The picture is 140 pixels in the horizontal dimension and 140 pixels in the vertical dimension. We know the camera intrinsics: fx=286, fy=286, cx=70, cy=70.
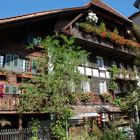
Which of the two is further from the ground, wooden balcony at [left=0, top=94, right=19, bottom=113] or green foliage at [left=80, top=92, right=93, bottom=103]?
green foliage at [left=80, top=92, right=93, bottom=103]

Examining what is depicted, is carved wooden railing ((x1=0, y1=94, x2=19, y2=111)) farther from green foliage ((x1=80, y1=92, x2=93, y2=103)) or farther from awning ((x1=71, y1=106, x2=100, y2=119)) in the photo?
green foliage ((x1=80, y1=92, x2=93, y2=103))

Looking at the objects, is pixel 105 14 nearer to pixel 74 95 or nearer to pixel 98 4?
pixel 98 4

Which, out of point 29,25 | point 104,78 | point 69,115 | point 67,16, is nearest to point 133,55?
point 104,78

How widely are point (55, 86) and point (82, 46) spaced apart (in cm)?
902

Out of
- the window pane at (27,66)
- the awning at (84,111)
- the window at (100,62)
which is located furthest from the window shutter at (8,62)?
the window at (100,62)

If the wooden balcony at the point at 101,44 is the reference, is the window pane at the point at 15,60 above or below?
below

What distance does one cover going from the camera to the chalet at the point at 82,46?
19.0 meters

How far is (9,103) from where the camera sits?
1752 cm

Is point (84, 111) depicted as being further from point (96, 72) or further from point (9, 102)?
point (9, 102)

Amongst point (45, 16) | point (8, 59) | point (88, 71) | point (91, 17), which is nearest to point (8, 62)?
point (8, 59)

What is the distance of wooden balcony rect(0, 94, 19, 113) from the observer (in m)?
17.2

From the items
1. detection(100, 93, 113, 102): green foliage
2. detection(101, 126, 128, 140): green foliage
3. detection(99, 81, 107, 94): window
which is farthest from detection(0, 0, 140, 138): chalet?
detection(101, 126, 128, 140): green foliage

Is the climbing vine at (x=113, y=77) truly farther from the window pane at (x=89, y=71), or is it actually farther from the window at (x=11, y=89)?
→ the window at (x=11, y=89)

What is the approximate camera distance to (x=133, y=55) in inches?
1160
